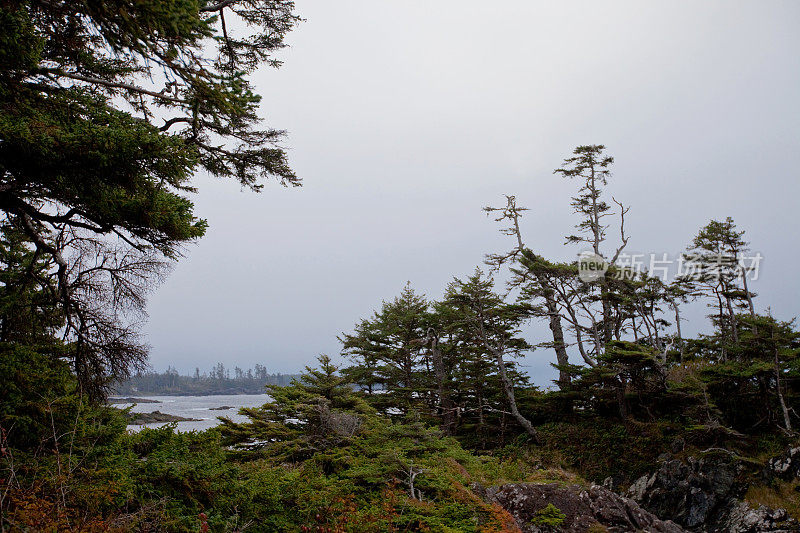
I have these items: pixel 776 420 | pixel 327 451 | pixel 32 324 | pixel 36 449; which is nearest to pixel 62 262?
pixel 32 324

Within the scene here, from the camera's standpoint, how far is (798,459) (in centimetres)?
1021

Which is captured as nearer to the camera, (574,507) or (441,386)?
(574,507)

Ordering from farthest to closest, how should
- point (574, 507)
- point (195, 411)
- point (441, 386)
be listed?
1. point (195, 411)
2. point (441, 386)
3. point (574, 507)

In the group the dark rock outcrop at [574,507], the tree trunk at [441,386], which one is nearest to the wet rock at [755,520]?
the dark rock outcrop at [574,507]

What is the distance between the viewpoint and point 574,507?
7.50 metres

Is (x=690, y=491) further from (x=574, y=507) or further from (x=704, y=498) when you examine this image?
(x=574, y=507)

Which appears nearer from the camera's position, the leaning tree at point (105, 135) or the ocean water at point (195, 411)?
the leaning tree at point (105, 135)

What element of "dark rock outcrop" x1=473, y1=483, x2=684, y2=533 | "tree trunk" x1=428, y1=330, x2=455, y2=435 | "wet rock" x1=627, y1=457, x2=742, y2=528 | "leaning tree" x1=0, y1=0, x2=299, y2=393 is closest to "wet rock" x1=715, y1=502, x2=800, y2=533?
"wet rock" x1=627, y1=457, x2=742, y2=528

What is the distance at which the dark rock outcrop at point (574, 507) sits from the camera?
7.25m

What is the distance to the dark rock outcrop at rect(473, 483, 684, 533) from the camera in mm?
7254

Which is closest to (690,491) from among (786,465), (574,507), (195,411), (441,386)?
(786,465)

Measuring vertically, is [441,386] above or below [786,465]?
above

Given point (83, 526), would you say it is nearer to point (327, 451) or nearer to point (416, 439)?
point (327, 451)

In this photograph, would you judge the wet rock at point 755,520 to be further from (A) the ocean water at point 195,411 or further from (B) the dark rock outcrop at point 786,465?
(A) the ocean water at point 195,411
